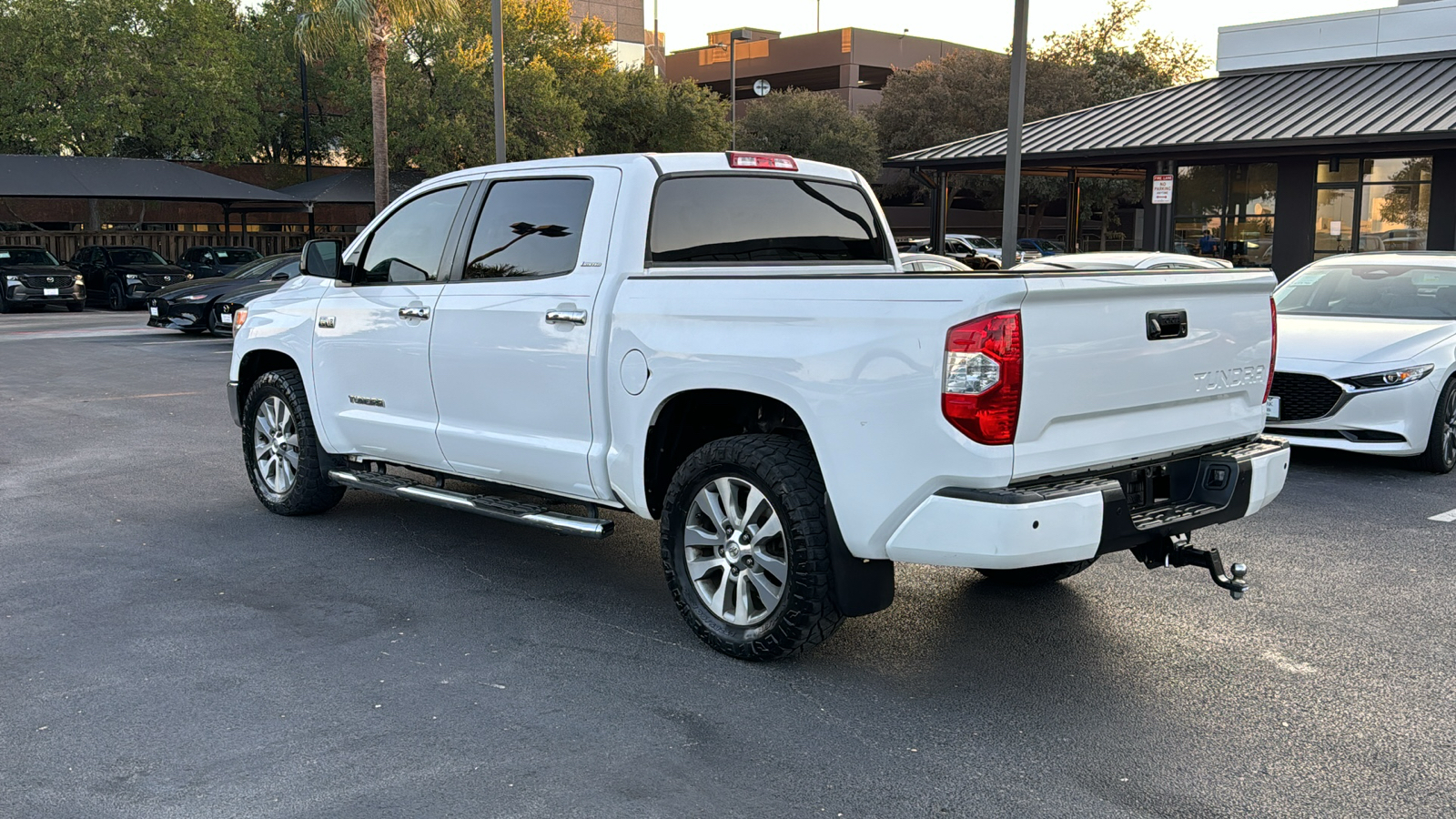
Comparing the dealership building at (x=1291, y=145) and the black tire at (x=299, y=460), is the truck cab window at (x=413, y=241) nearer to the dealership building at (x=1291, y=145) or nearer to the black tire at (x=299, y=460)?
the black tire at (x=299, y=460)

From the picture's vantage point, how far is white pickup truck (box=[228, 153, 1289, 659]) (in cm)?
414

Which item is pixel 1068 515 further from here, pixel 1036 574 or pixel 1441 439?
pixel 1441 439

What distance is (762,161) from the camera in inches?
233

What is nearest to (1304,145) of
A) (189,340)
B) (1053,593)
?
(1053,593)

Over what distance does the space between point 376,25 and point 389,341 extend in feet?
74.4

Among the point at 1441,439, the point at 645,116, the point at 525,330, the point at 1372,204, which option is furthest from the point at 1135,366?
the point at 645,116

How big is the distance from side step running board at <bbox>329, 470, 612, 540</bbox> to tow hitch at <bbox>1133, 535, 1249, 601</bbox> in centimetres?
222

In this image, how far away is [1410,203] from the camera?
23.3m

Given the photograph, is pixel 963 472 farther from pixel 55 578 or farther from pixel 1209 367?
pixel 55 578

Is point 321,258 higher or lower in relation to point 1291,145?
lower

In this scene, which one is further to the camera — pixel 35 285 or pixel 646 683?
pixel 35 285

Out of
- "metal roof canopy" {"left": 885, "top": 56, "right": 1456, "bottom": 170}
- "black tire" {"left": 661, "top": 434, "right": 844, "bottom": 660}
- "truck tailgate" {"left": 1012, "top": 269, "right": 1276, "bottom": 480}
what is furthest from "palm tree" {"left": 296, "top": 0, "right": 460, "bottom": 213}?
"truck tailgate" {"left": 1012, "top": 269, "right": 1276, "bottom": 480}

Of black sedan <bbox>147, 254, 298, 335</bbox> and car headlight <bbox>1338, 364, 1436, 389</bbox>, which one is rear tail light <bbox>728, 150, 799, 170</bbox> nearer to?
car headlight <bbox>1338, 364, 1436, 389</bbox>

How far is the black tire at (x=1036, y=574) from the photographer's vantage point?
5.76 m
